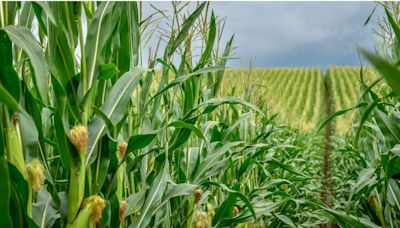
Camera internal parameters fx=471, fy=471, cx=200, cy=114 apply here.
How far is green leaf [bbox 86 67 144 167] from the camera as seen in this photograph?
124cm

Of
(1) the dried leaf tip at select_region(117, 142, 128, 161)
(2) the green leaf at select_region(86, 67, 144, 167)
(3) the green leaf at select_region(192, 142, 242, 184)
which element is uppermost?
(2) the green leaf at select_region(86, 67, 144, 167)

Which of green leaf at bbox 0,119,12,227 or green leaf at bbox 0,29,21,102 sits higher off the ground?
green leaf at bbox 0,29,21,102

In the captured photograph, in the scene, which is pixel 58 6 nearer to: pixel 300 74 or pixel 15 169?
pixel 15 169

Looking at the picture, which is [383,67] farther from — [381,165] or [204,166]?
[381,165]

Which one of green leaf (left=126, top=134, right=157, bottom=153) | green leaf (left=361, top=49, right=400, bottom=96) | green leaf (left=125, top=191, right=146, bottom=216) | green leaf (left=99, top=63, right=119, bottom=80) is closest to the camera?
green leaf (left=361, top=49, right=400, bottom=96)

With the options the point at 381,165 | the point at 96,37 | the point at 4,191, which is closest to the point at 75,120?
the point at 96,37

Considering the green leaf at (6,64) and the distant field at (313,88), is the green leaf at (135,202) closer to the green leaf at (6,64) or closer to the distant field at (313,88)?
the green leaf at (6,64)

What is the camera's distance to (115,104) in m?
1.29

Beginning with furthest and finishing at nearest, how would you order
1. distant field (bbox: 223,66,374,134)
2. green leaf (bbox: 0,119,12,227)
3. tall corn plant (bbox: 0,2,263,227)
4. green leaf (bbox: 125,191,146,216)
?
distant field (bbox: 223,66,374,134) → green leaf (bbox: 125,191,146,216) → tall corn plant (bbox: 0,2,263,227) → green leaf (bbox: 0,119,12,227)

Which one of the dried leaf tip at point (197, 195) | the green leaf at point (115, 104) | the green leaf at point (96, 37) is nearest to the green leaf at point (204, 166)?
the dried leaf tip at point (197, 195)

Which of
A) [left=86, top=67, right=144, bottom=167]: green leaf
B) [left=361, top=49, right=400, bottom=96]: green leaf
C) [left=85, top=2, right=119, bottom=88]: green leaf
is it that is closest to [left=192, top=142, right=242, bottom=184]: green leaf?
[left=86, top=67, right=144, bottom=167]: green leaf

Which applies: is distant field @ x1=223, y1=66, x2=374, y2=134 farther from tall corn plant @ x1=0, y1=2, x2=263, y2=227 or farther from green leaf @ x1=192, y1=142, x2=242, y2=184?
tall corn plant @ x1=0, y1=2, x2=263, y2=227

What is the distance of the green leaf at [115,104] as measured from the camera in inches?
49.0

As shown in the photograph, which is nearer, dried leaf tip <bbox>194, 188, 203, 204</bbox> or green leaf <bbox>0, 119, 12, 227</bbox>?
green leaf <bbox>0, 119, 12, 227</bbox>
